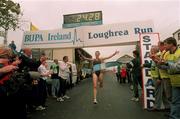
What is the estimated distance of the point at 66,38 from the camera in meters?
18.3

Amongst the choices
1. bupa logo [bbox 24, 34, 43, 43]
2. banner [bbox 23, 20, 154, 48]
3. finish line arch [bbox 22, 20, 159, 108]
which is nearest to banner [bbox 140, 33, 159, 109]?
finish line arch [bbox 22, 20, 159, 108]

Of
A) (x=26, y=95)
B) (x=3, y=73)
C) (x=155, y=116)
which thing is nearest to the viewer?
(x=3, y=73)

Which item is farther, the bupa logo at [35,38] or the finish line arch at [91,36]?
the bupa logo at [35,38]

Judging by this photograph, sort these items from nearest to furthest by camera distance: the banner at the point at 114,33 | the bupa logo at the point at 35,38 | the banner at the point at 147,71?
the banner at the point at 147,71 → the banner at the point at 114,33 → the bupa logo at the point at 35,38

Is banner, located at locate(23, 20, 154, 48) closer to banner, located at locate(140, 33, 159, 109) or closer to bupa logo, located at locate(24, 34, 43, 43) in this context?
bupa logo, located at locate(24, 34, 43, 43)

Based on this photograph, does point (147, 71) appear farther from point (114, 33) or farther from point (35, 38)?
point (35, 38)

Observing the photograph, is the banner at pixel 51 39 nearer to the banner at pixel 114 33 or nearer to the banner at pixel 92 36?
the banner at pixel 92 36

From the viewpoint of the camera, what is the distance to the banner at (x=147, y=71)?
10.4 metres

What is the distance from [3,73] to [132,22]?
14302 millimetres

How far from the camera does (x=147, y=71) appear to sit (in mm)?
10539

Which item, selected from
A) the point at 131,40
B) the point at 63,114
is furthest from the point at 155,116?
the point at 131,40

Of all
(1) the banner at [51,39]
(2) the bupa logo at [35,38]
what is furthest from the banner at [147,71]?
(2) the bupa logo at [35,38]

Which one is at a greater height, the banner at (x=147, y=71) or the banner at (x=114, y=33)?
the banner at (x=114, y=33)

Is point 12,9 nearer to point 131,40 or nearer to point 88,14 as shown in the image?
point 131,40
